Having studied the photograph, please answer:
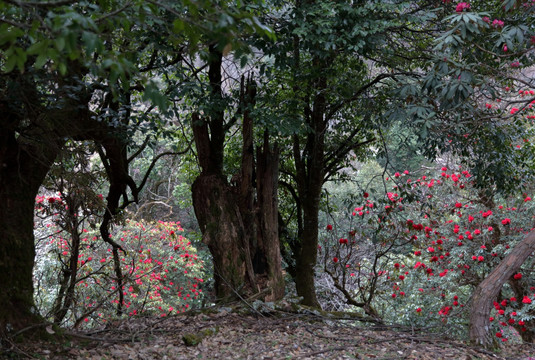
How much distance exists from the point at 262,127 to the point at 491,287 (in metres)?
2.70

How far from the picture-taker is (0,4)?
5.45ft

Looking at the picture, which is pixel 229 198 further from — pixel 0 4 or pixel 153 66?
pixel 0 4

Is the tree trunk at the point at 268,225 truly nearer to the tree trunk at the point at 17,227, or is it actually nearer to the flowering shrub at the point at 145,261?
the tree trunk at the point at 17,227

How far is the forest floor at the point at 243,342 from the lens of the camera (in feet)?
11.3

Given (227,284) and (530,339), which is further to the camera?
(530,339)

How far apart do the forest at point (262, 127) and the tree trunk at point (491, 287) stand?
0.6 inches

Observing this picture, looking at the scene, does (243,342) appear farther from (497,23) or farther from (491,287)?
(497,23)

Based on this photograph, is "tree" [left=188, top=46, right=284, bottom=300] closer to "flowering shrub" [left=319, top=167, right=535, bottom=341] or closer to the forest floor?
the forest floor

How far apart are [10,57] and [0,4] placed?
217mm

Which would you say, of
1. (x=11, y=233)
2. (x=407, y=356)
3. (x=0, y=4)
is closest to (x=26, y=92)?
(x=11, y=233)

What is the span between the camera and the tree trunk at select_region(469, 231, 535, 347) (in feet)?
12.4

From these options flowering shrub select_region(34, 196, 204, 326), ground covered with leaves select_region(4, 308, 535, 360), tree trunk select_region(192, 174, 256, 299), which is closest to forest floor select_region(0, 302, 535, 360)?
ground covered with leaves select_region(4, 308, 535, 360)

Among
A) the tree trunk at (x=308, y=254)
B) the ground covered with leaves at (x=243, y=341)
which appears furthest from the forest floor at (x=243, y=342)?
the tree trunk at (x=308, y=254)

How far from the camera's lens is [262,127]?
5.16 m
